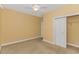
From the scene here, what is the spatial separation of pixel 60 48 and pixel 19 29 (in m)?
0.75

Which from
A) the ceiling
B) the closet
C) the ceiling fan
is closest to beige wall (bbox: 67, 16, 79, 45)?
the closet

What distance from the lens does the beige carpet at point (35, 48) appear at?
140 centimetres

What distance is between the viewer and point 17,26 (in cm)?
149

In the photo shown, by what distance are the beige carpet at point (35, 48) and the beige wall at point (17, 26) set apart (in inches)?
4.4

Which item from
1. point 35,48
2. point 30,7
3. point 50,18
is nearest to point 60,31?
point 50,18

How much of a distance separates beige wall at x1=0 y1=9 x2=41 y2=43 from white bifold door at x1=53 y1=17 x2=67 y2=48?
11.3 inches

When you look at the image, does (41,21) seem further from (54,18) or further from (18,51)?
(18,51)

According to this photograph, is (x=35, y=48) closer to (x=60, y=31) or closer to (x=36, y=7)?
(x=60, y=31)

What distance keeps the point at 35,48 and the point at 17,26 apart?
0.47 metres

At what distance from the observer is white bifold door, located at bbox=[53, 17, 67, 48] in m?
1.54

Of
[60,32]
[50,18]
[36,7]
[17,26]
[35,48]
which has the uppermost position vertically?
[36,7]

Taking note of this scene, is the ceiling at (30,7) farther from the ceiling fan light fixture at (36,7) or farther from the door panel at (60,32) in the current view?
the door panel at (60,32)

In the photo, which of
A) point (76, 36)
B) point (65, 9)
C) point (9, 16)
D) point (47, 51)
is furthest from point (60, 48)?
point (9, 16)

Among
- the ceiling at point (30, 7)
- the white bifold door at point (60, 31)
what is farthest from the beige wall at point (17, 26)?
the white bifold door at point (60, 31)
